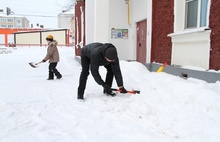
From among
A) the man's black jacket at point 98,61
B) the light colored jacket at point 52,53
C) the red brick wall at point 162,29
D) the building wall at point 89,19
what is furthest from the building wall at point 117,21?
the man's black jacket at point 98,61

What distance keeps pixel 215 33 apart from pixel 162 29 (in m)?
2.26

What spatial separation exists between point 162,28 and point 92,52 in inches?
129

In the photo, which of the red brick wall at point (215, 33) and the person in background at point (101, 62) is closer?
the person in background at point (101, 62)

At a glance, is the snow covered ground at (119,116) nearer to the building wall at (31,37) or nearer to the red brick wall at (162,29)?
the red brick wall at (162,29)

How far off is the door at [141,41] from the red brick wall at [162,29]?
1429 millimetres

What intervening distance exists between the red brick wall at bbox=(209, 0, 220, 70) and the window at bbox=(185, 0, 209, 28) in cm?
36

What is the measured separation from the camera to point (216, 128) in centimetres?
258

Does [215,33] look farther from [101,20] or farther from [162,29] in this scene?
[101,20]

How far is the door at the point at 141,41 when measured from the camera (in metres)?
8.58

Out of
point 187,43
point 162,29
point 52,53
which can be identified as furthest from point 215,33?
point 52,53

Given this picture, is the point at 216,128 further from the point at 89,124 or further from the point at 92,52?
the point at 92,52

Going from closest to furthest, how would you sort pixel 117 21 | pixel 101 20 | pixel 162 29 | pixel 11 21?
pixel 162 29 → pixel 101 20 → pixel 117 21 → pixel 11 21

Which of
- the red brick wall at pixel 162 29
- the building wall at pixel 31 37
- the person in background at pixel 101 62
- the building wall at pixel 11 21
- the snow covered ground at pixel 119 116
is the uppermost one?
the building wall at pixel 11 21

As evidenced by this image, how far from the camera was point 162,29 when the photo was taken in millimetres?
6598
